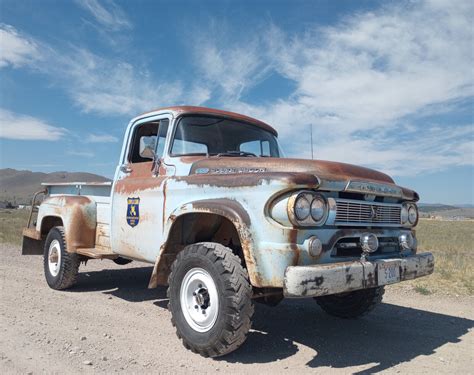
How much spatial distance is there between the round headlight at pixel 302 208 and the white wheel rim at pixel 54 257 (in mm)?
4414

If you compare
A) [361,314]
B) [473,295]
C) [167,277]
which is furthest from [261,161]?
[473,295]

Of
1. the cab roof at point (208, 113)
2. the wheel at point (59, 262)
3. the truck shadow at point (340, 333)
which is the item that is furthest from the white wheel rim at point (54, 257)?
the cab roof at point (208, 113)

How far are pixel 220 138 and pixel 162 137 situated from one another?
0.69m

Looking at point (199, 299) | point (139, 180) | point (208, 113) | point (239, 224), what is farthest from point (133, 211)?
point (239, 224)

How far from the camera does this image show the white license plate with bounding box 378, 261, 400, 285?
11.5ft

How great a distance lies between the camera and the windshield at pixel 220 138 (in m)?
4.68

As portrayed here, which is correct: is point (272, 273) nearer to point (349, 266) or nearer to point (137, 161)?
point (349, 266)

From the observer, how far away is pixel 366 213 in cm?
374

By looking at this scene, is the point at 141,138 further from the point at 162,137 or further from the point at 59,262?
the point at 59,262

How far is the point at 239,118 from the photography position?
5.23 meters

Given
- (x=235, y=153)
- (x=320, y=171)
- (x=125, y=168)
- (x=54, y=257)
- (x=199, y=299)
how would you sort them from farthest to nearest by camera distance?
(x=54, y=257) < (x=125, y=168) < (x=235, y=153) < (x=199, y=299) < (x=320, y=171)

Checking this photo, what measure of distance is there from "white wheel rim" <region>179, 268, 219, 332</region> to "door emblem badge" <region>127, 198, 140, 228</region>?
1.27 metres

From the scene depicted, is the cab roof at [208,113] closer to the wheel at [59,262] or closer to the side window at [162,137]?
the side window at [162,137]

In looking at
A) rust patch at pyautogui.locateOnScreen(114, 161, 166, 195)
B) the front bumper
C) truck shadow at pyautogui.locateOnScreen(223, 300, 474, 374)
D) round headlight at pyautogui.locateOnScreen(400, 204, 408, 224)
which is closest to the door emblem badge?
rust patch at pyautogui.locateOnScreen(114, 161, 166, 195)
